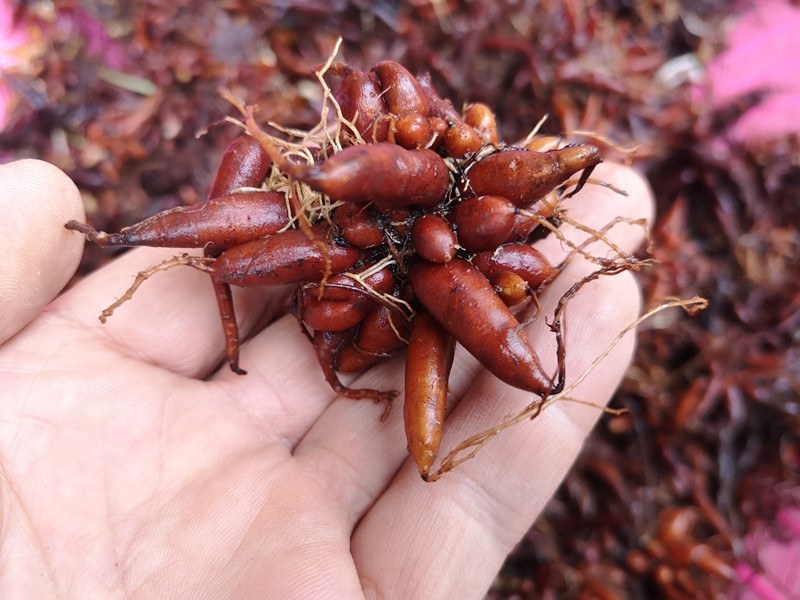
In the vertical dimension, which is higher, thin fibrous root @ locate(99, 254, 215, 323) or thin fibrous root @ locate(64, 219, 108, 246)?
thin fibrous root @ locate(64, 219, 108, 246)

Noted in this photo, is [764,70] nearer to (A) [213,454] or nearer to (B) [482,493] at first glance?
(B) [482,493]

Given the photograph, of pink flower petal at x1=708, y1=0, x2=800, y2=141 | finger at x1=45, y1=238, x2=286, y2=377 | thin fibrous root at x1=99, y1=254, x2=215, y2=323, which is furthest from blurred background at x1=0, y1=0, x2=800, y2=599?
thin fibrous root at x1=99, y1=254, x2=215, y2=323

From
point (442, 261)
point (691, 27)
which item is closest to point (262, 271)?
point (442, 261)

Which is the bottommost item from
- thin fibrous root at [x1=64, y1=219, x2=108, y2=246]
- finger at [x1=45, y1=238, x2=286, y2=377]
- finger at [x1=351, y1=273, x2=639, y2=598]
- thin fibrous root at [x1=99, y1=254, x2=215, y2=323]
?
finger at [x1=351, y1=273, x2=639, y2=598]

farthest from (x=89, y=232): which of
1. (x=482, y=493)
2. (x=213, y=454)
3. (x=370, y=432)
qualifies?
(x=482, y=493)

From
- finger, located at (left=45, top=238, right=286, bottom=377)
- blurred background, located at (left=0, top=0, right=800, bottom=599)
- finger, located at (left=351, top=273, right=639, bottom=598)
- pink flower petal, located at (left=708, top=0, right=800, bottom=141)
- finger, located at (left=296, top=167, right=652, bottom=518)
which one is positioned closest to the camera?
finger, located at (left=351, top=273, right=639, bottom=598)

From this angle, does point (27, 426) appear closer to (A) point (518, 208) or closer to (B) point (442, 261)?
(B) point (442, 261)

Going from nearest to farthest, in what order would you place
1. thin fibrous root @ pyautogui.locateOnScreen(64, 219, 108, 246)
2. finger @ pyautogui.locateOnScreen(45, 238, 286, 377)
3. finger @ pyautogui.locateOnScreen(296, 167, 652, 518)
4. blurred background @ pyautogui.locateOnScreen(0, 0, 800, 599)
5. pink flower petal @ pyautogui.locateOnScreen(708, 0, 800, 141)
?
thin fibrous root @ pyautogui.locateOnScreen(64, 219, 108, 246) → finger @ pyautogui.locateOnScreen(296, 167, 652, 518) → finger @ pyautogui.locateOnScreen(45, 238, 286, 377) → blurred background @ pyautogui.locateOnScreen(0, 0, 800, 599) → pink flower petal @ pyautogui.locateOnScreen(708, 0, 800, 141)

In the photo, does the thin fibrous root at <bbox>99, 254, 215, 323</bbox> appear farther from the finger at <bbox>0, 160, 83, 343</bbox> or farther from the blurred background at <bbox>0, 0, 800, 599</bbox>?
the blurred background at <bbox>0, 0, 800, 599</bbox>
